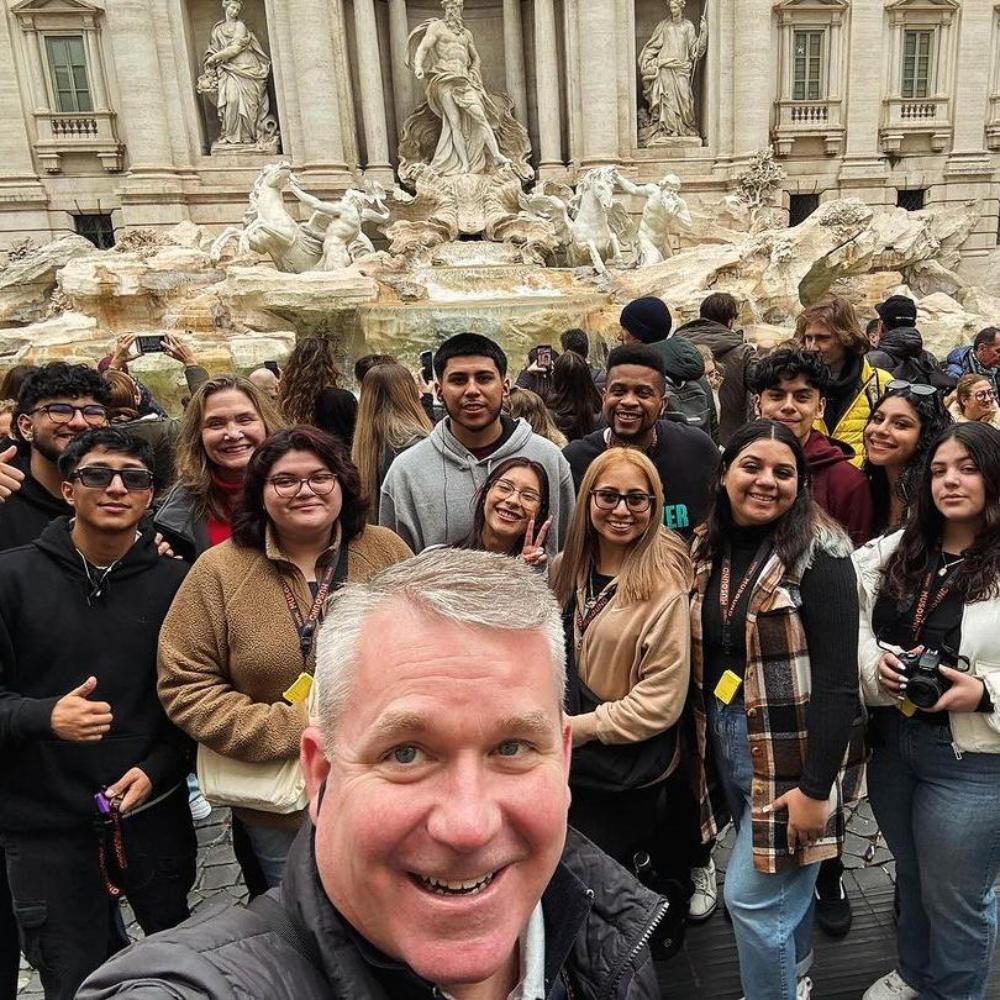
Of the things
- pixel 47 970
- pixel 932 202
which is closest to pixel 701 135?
pixel 932 202

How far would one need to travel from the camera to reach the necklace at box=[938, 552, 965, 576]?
216cm

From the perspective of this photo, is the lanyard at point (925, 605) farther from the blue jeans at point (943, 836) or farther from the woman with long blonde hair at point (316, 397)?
the woman with long blonde hair at point (316, 397)

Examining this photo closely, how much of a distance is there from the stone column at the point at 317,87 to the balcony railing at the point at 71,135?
15.6 ft

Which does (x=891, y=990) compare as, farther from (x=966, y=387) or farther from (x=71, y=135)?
(x=71, y=135)

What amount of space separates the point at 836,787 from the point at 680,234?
51.1ft

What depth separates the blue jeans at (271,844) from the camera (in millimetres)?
2377

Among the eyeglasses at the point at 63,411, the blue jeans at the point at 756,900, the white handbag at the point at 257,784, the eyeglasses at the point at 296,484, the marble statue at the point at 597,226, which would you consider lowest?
the blue jeans at the point at 756,900

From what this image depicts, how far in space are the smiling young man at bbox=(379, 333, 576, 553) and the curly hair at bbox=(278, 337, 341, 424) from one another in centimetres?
129

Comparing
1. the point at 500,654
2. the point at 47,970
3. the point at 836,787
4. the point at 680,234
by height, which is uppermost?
the point at 680,234

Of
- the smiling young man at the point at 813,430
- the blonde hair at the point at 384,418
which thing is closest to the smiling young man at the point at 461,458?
the blonde hair at the point at 384,418

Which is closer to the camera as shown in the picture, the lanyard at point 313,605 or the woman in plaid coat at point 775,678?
the woman in plaid coat at point 775,678

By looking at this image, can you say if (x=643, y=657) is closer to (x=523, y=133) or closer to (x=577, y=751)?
(x=577, y=751)

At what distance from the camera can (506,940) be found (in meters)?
1.01

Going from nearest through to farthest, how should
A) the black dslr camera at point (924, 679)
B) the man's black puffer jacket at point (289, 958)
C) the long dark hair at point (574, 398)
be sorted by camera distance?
the man's black puffer jacket at point (289, 958)
the black dslr camera at point (924, 679)
the long dark hair at point (574, 398)
